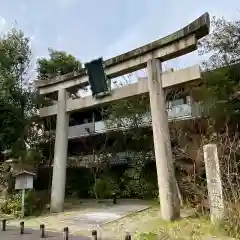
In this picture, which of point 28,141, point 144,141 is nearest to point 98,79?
point 144,141

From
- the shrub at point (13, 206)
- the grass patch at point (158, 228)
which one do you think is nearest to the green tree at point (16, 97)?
the shrub at point (13, 206)

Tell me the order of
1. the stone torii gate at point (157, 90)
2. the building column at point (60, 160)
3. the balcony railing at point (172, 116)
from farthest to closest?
the balcony railing at point (172, 116)
the building column at point (60, 160)
the stone torii gate at point (157, 90)

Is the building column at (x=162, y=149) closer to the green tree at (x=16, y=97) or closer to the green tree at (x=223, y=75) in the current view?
the green tree at (x=223, y=75)

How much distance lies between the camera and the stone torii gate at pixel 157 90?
33.6 ft

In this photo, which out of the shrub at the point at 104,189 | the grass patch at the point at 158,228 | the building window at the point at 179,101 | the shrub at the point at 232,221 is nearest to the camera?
the shrub at the point at 232,221

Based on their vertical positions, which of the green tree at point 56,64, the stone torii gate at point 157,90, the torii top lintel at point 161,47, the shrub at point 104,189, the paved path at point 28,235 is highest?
the green tree at point 56,64

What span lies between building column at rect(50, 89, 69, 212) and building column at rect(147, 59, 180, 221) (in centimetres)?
463

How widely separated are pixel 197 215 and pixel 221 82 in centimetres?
700

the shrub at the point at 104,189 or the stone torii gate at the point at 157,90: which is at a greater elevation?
the stone torii gate at the point at 157,90

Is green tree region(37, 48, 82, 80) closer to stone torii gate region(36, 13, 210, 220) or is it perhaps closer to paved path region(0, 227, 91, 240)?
stone torii gate region(36, 13, 210, 220)

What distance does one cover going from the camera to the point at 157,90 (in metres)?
11.1

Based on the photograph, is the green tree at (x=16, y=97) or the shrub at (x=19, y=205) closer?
the shrub at (x=19, y=205)

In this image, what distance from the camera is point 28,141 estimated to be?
18.6m

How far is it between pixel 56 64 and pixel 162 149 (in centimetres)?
1340
